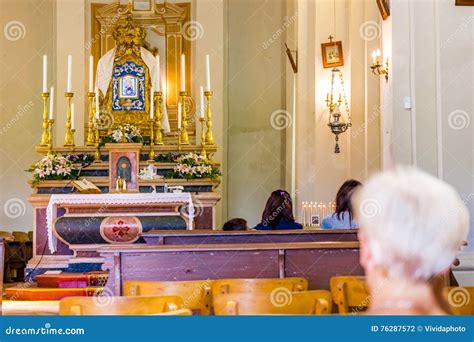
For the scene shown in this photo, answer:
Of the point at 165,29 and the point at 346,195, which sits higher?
the point at 165,29

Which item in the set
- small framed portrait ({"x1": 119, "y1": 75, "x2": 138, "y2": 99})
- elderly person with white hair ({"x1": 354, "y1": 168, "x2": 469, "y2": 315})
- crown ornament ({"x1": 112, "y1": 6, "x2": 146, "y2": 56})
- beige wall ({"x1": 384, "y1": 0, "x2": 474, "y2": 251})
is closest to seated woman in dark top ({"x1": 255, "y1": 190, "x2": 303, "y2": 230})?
beige wall ({"x1": 384, "y1": 0, "x2": 474, "y2": 251})

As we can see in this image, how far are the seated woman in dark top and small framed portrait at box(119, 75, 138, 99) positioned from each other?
4909 mm

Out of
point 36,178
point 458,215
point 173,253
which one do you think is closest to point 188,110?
point 36,178

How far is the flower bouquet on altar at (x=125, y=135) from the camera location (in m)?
9.60

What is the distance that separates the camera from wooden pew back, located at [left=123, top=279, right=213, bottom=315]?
4.09 meters

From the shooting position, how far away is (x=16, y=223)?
42.7 ft

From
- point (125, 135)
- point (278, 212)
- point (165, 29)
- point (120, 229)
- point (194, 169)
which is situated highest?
point (165, 29)

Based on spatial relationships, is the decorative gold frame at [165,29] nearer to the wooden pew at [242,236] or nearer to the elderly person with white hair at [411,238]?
the wooden pew at [242,236]

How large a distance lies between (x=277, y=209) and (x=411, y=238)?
4.57 metres

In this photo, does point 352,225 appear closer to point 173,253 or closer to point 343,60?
point 173,253

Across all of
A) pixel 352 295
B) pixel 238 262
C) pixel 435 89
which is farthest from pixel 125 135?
pixel 352 295

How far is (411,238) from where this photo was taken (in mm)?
1821

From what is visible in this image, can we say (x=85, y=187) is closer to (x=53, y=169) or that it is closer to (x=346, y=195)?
(x=53, y=169)

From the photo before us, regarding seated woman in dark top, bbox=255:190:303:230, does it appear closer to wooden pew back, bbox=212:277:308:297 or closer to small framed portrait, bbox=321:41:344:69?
wooden pew back, bbox=212:277:308:297
